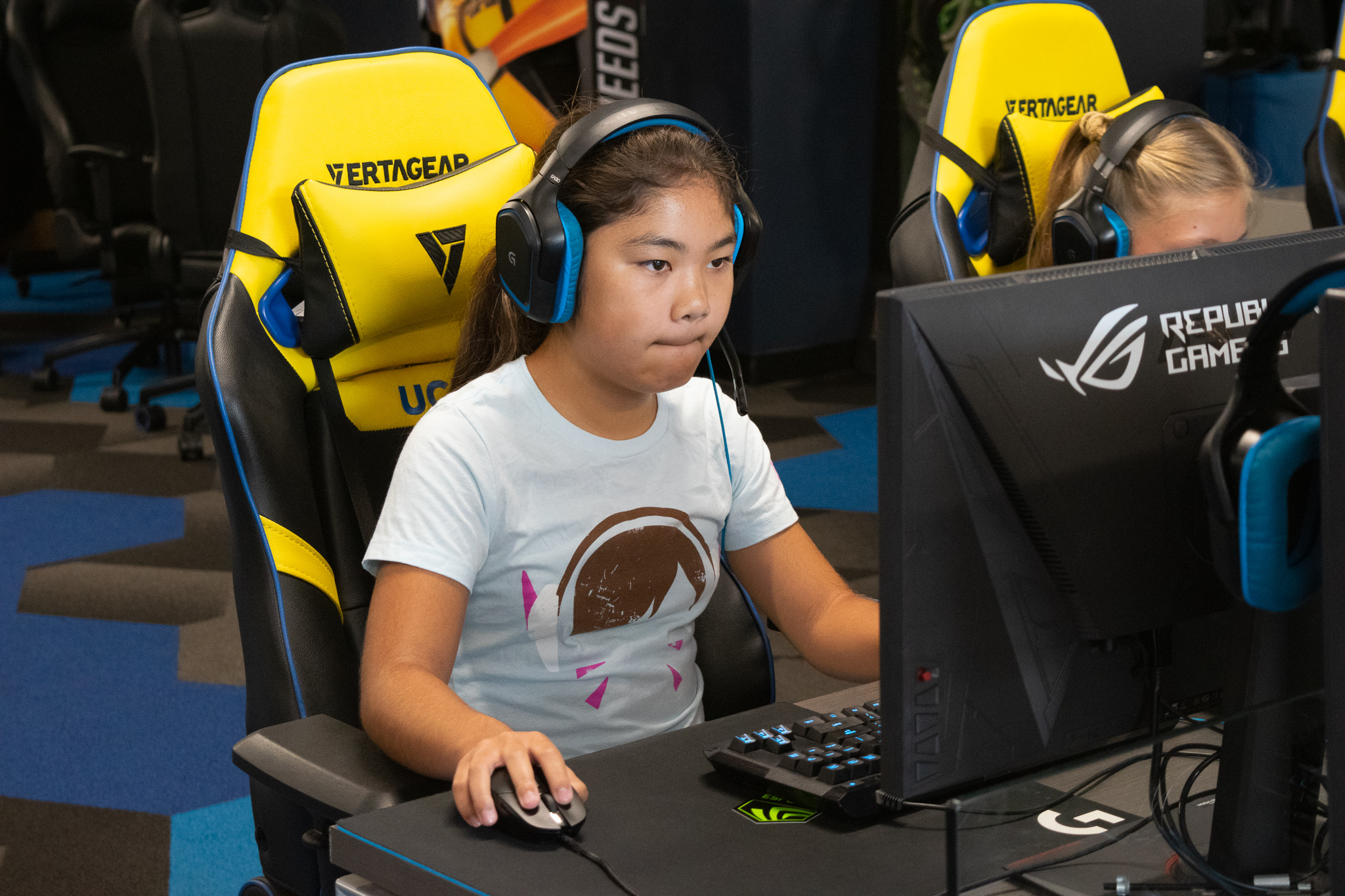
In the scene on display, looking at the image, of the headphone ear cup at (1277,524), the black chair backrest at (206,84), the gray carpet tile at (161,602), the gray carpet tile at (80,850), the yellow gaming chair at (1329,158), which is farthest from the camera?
the black chair backrest at (206,84)

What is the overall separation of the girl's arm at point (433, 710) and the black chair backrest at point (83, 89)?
11.7 feet

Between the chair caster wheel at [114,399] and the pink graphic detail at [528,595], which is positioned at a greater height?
the pink graphic detail at [528,595]

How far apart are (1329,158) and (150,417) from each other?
3.12 metres

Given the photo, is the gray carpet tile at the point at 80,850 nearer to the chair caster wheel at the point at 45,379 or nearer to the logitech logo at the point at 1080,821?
the logitech logo at the point at 1080,821

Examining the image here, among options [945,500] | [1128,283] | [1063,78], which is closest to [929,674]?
[945,500]

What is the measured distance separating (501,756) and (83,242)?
4136 mm

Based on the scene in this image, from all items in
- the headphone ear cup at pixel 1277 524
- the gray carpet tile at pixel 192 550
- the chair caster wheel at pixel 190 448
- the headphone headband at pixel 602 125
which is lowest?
the gray carpet tile at pixel 192 550

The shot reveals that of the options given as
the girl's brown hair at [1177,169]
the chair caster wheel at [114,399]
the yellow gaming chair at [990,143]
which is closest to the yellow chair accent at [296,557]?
the girl's brown hair at [1177,169]

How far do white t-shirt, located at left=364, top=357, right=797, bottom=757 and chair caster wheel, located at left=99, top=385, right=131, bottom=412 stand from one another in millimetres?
3449

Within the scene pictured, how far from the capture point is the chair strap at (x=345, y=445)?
4.06 ft

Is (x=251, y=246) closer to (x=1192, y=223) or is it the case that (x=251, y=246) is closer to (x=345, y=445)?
(x=345, y=445)

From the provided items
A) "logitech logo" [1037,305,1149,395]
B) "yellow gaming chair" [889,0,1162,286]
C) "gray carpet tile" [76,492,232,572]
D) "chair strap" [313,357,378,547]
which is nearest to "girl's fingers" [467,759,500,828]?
"logitech logo" [1037,305,1149,395]

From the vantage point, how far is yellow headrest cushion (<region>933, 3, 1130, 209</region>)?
2.03 m

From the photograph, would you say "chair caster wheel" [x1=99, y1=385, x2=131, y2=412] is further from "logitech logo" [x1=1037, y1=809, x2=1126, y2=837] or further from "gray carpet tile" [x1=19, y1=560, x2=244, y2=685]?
"logitech logo" [x1=1037, y1=809, x2=1126, y2=837]
